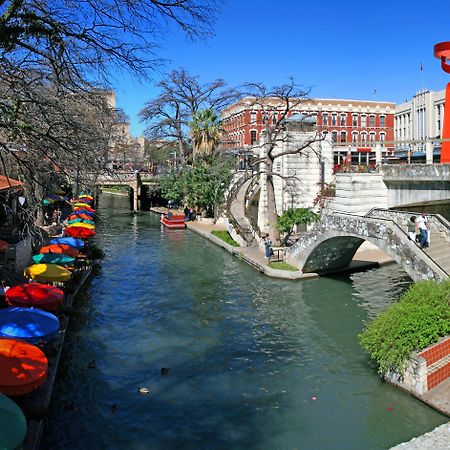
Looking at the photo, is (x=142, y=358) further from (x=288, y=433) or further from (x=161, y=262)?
(x=161, y=262)

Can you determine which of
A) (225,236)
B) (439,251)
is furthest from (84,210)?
(439,251)

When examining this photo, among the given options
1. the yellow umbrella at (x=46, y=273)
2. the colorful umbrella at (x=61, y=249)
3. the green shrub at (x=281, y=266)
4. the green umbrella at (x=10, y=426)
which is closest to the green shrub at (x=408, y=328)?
the green umbrella at (x=10, y=426)

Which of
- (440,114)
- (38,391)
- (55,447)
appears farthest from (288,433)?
(440,114)

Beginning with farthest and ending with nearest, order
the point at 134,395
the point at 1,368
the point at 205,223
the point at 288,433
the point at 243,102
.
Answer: the point at 243,102 → the point at 205,223 → the point at 134,395 → the point at 288,433 → the point at 1,368

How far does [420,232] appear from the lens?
20.0m

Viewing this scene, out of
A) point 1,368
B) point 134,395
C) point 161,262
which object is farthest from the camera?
point 161,262

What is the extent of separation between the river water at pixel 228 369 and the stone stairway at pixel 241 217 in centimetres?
835

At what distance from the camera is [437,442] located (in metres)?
10.6

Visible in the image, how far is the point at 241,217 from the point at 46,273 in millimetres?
21324

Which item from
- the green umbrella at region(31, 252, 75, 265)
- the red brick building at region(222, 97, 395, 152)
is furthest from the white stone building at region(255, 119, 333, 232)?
the red brick building at region(222, 97, 395, 152)

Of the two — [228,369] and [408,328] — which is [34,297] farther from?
[408,328]

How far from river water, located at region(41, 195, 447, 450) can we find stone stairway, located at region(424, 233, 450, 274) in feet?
11.8

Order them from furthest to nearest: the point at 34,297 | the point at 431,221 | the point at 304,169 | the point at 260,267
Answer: the point at 304,169 < the point at 260,267 < the point at 431,221 < the point at 34,297

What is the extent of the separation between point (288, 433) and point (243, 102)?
62.3m
